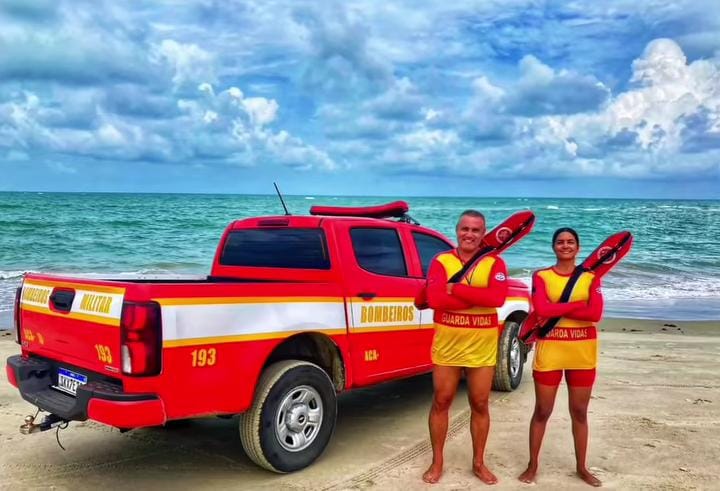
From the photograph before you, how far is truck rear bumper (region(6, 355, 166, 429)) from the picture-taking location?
3.49m

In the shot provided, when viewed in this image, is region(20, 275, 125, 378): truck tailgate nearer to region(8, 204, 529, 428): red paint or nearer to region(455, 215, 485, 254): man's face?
region(8, 204, 529, 428): red paint

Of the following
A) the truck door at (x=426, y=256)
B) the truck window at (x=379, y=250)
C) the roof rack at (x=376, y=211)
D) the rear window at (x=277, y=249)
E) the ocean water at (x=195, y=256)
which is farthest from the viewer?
the ocean water at (x=195, y=256)

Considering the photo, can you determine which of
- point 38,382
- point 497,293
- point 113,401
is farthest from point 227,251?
point 497,293

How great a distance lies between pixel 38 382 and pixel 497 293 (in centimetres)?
305

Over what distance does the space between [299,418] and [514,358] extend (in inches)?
121

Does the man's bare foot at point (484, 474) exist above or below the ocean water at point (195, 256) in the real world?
below

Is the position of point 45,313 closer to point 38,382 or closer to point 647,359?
point 38,382

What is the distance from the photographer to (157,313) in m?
3.49

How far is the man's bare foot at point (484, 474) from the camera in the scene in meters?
4.21

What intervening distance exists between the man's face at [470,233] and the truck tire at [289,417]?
1339 millimetres

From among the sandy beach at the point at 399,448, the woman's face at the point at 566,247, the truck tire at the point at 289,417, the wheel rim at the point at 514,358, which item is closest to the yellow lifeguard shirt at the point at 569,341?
the woman's face at the point at 566,247

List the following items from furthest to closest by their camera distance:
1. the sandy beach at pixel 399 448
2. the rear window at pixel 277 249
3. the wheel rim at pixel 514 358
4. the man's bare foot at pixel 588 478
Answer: the wheel rim at pixel 514 358, the rear window at pixel 277 249, the sandy beach at pixel 399 448, the man's bare foot at pixel 588 478

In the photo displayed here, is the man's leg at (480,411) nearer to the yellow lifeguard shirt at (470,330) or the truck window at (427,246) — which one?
the yellow lifeguard shirt at (470,330)

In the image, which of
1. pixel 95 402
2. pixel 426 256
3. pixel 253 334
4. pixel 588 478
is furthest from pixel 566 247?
pixel 95 402
